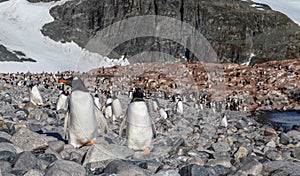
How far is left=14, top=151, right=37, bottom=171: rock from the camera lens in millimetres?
3656

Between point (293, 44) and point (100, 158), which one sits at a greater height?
point (293, 44)

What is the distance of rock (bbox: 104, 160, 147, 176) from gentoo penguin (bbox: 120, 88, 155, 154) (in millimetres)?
1968

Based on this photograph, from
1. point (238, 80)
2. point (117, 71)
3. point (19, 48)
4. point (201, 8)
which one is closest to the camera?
point (238, 80)

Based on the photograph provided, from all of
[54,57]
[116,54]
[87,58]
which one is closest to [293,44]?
[116,54]

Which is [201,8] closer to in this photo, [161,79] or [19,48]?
[19,48]

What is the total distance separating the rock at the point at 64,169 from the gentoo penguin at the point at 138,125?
2245 millimetres

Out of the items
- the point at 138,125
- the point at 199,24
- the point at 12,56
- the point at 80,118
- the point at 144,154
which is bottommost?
the point at 144,154

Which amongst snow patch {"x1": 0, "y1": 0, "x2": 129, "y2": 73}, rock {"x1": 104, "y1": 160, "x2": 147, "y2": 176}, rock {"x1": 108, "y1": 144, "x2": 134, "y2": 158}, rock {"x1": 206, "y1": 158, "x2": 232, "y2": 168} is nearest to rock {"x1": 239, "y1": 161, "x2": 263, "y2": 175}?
rock {"x1": 206, "y1": 158, "x2": 232, "y2": 168}

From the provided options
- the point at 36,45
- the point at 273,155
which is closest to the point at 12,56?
the point at 36,45

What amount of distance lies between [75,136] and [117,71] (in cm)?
3033

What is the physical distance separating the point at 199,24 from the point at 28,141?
63130 mm

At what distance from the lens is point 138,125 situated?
5.91m

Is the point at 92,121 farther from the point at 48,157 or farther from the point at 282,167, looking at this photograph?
the point at 282,167

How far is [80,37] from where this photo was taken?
6325 cm
